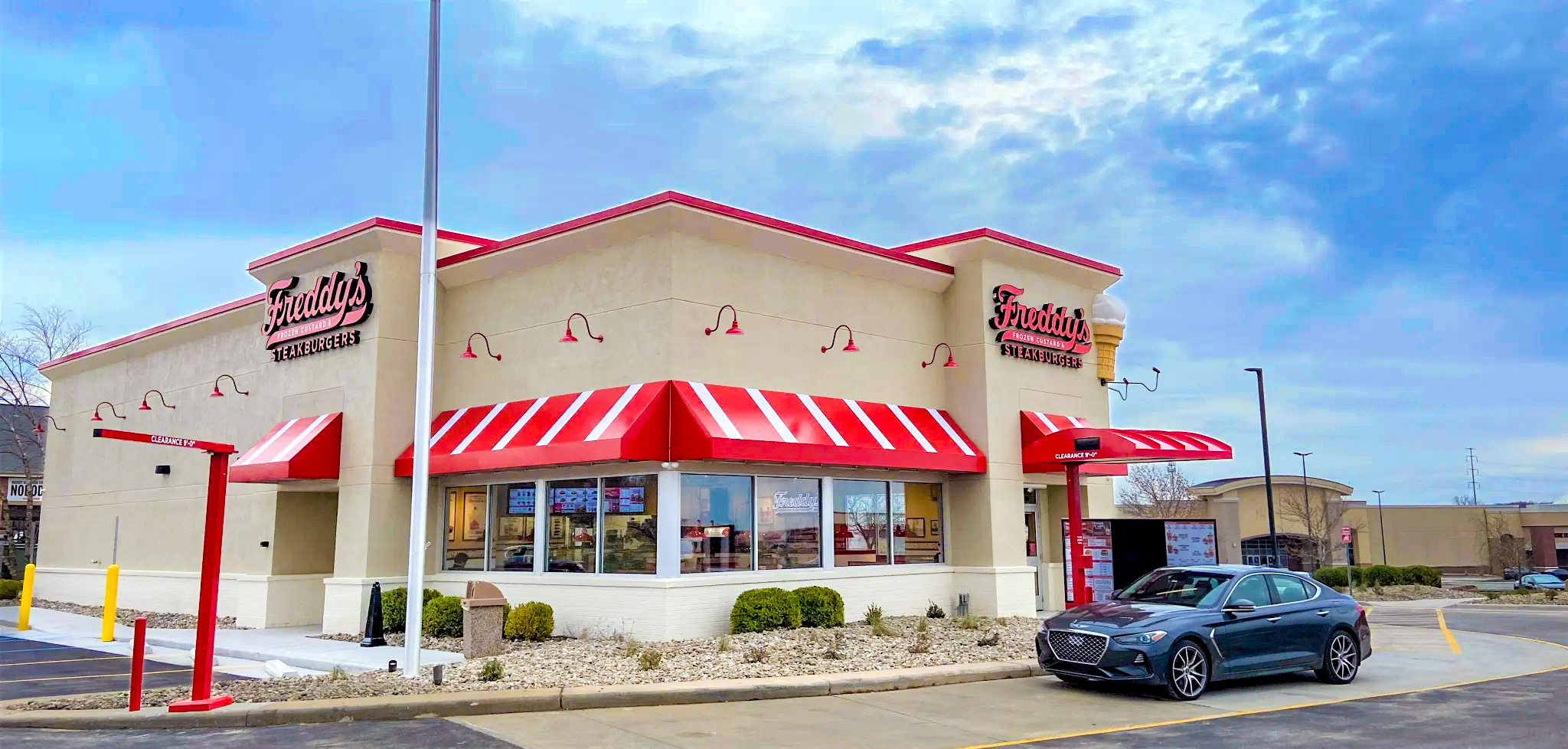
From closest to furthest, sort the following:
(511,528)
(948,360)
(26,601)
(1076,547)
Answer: (1076,547)
(511,528)
(948,360)
(26,601)

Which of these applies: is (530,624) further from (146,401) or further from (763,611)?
(146,401)

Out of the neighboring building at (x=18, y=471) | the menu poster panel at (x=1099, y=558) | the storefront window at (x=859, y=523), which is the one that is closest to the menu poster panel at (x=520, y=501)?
the storefront window at (x=859, y=523)

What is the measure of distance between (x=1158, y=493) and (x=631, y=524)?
5194 cm

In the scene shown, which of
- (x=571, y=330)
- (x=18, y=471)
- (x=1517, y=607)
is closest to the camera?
(x=571, y=330)

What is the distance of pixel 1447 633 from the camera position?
21234mm

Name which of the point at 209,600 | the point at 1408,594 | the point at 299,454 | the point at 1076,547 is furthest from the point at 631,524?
the point at 1408,594

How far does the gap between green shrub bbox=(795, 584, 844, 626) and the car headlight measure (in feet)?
20.1

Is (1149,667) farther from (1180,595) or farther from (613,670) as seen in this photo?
(613,670)

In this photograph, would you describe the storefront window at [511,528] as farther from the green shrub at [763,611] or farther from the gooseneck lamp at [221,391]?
the gooseneck lamp at [221,391]

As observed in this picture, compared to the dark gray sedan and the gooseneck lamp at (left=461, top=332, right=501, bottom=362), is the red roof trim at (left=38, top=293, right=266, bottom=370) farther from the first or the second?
the dark gray sedan

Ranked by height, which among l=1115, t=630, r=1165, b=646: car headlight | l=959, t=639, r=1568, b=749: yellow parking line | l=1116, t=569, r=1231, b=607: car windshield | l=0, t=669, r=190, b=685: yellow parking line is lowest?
l=959, t=639, r=1568, b=749: yellow parking line

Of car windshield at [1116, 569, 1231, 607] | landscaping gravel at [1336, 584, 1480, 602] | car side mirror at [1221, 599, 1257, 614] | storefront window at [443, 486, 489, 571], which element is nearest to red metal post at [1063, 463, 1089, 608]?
car windshield at [1116, 569, 1231, 607]

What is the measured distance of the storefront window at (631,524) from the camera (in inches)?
668

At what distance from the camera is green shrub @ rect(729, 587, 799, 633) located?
54.6 feet
